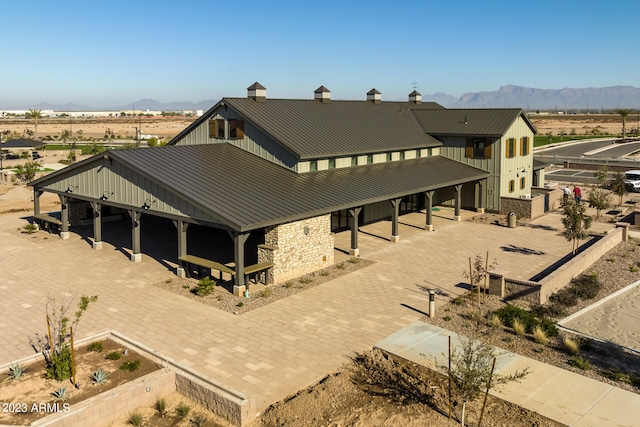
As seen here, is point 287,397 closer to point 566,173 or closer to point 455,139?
point 455,139

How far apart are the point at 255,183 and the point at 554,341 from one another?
13.6 metres

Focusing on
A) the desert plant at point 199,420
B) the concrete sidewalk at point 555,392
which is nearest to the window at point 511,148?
the concrete sidewalk at point 555,392

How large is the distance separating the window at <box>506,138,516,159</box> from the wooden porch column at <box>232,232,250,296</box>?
2310 cm

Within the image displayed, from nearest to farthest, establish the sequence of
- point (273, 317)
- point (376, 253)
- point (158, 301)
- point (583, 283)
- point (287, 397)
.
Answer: point (287, 397), point (273, 317), point (158, 301), point (583, 283), point (376, 253)

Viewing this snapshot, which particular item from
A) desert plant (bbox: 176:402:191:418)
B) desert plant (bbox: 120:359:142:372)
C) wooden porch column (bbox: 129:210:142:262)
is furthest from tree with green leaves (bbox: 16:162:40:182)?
desert plant (bbox: 176:402:191:418)

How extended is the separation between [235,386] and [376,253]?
13.5 m

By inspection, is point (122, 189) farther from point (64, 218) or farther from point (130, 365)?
point (130, 365)

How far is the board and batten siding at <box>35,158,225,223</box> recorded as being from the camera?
21256 millimetres

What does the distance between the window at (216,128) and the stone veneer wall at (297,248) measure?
1039cm

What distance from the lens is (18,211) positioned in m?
37.2

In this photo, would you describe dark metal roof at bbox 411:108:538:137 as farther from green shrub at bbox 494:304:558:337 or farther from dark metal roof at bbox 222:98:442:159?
green shrub at bbox 494:304:558:337

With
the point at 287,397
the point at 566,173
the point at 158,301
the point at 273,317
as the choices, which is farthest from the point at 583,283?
the point at 566,173

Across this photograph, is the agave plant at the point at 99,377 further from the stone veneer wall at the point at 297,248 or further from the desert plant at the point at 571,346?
the desert plant at the point at 571,346

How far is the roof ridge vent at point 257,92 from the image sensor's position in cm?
3158
